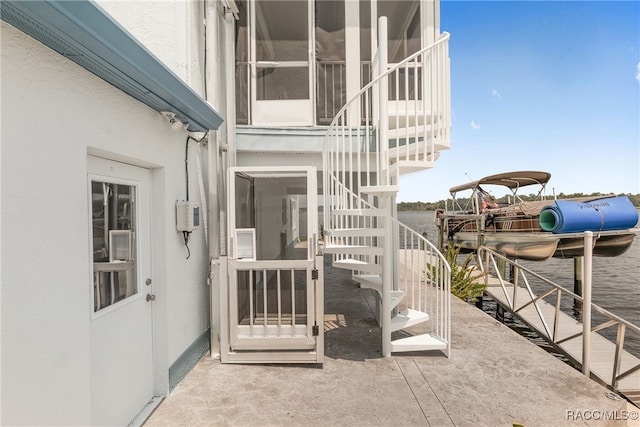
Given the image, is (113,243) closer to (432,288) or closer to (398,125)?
(398,125)

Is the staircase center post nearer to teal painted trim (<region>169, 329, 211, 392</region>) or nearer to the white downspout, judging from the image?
the white downspout

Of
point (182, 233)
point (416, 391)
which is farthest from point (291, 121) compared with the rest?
point (416, 391)

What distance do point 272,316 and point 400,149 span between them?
93.2 inches

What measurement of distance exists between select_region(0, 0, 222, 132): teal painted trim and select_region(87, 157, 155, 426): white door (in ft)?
1.82

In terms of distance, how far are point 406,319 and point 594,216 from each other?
20.5 feet

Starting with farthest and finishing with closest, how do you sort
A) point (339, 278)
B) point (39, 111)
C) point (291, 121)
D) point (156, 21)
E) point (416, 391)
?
point (339, 278) < point (291, 121) < point (156, 21) < point (416, 391) < point (39, 111)

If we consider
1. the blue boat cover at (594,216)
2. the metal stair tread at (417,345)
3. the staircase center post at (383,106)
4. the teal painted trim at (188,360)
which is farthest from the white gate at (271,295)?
the blue boat cover at (594,216)

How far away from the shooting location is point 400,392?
285 cm

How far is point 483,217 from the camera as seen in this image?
9.79 meters

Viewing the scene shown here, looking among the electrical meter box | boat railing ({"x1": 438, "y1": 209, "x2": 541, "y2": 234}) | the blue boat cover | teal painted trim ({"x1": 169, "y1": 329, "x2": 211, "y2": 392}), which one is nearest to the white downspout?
teal painted trim ({"x1": 169, "y1": 329, "x2": 211, "y2": 392})

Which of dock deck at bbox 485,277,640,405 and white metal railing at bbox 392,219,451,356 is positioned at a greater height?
white metal railing at bbox 392,219,451,356

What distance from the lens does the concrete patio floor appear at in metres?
2.48

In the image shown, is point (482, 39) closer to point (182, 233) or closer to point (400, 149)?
point (400, 149)

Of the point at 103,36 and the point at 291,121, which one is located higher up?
the point at 291,121
